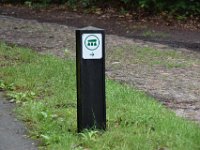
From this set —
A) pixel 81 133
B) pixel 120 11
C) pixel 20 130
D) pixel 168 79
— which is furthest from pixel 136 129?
pixel 120 11

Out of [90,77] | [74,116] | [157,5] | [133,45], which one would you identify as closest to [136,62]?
[133,45]

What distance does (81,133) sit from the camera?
5.28m

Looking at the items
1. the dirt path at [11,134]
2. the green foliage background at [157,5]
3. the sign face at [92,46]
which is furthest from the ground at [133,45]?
the dirt path at [11,134]

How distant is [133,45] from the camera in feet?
41.0

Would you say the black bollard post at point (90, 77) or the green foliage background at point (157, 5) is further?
the green foliage background at point (157, 5)

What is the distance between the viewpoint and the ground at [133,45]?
7.97 m

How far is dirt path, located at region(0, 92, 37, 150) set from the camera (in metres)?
5.07

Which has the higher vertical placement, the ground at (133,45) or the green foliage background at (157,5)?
the green foliage background at (157,5)

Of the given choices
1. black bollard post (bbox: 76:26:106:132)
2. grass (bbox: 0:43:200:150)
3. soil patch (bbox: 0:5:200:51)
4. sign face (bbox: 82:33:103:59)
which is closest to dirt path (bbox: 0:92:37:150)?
grass (bbox: 0:43:200:150)

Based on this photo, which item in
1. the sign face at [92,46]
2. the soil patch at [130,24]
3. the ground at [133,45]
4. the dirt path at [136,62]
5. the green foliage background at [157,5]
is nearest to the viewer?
the sign face at [92,46]

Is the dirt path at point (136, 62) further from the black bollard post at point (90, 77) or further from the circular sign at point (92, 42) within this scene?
the circular sign at point (92, 42)

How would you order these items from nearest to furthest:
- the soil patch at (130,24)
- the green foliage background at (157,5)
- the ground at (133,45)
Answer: the ground at (133,45) → the soil patch at (130,24) → the green foliage background at (157,5)

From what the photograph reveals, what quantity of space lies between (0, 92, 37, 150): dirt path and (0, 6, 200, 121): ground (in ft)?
6.71

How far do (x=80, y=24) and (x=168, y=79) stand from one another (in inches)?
311
